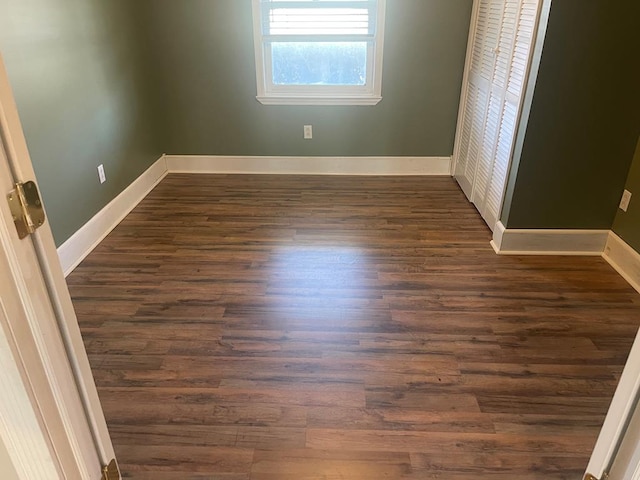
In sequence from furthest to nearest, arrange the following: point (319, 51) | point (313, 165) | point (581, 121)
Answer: point (313, 165) < point (319, 51) < point (581, 121)

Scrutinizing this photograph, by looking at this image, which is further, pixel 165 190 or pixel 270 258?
pixel 165 190

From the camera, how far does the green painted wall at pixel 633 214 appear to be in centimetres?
257

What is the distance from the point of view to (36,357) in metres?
0.91

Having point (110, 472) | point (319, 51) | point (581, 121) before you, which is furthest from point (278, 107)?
point (110, 472)

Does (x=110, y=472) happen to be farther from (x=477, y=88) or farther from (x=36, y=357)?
(x=477, y=88)

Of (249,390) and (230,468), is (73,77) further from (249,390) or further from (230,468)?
(230,468)

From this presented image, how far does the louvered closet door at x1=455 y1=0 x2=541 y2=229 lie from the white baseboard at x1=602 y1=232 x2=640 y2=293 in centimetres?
66

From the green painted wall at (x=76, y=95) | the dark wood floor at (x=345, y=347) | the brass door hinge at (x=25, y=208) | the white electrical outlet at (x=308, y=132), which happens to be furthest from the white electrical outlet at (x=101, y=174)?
the brass door hinge at (x=25, y=208)

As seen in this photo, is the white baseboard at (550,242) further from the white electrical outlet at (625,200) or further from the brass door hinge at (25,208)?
the brass door hinge at (25,208)

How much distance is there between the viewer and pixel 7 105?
79 centimetres

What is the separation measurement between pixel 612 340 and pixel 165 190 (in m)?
3.27

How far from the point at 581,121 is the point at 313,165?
7.39 feet

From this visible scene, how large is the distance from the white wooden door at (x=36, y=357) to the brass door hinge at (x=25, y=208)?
11mm

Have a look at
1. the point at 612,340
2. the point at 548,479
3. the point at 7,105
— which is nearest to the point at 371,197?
the point at 612,340
